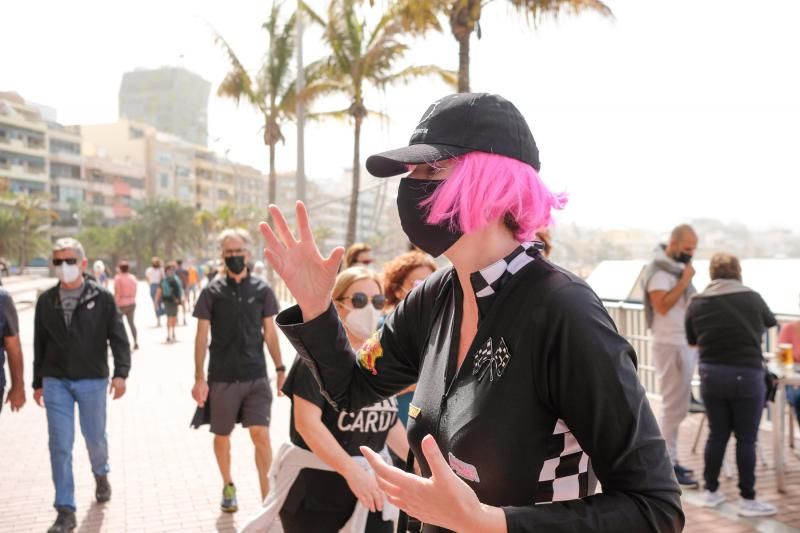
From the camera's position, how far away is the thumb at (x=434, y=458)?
49.7 inches

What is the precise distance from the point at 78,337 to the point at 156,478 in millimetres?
1712

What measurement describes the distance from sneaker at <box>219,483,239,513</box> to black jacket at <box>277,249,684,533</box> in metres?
4.43

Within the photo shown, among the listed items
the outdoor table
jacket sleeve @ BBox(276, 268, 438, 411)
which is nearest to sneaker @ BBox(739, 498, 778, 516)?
the outdoor table

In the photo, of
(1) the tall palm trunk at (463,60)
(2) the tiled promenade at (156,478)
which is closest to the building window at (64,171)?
(2) the tiled promenade at (156,478)

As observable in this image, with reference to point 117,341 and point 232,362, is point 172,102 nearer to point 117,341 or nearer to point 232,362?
point 117,341

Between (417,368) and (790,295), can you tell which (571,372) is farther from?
(790,295)

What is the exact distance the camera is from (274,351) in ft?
21.0

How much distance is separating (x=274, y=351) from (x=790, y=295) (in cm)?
625

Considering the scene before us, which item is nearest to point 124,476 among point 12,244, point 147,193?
point 12,244

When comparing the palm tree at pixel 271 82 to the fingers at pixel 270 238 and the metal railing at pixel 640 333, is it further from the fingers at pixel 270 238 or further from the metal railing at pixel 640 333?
the fingers at pixel 270 238

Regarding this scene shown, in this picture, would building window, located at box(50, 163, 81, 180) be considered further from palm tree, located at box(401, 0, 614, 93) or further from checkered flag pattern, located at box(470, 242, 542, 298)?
checkered flag pattern, located at box(470, 242, 542, 298)

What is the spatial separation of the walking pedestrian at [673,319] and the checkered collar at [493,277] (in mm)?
5178

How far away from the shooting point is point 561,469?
1458 mm

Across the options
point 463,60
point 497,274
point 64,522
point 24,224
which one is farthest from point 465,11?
point 24,224
